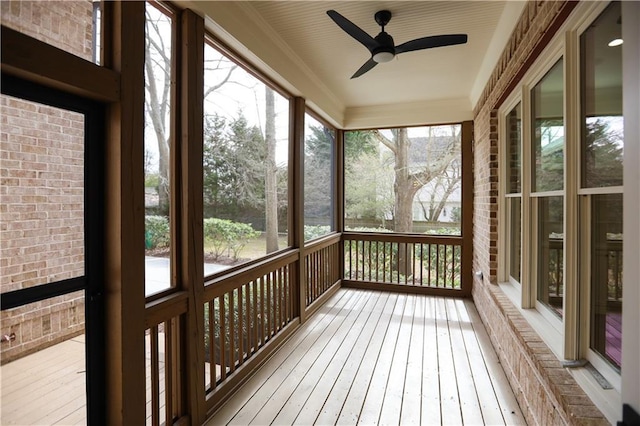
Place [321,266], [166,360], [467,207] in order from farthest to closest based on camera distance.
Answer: [467,207] < [321,266] < [166,360]

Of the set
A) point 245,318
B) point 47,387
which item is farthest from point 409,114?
point 47,387

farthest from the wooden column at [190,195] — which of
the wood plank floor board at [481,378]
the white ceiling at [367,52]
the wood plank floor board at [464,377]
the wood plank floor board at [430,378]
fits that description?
the wood plank floor board at [481,378]

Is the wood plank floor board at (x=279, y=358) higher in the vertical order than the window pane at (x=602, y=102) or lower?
lower

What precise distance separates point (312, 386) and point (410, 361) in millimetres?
910

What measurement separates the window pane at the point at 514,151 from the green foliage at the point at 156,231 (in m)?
2.70

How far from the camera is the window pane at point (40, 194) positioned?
1152 mm

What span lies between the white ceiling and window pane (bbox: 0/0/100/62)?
638 mm

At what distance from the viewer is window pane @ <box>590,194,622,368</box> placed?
4.14ft

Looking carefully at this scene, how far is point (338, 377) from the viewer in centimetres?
252

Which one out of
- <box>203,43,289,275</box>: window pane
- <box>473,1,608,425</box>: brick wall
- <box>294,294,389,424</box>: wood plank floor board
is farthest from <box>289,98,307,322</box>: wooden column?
<box>473,1,608,425</box>: brick wall

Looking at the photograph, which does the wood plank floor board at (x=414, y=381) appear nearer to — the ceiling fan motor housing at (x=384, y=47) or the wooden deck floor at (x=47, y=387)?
the wooden deck floor at (x=47, y=387)

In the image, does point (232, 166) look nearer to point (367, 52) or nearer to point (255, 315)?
point (255, 315)

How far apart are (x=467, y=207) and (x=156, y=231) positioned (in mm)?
4115

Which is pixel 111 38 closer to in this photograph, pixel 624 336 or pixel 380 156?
pixel 624 336
